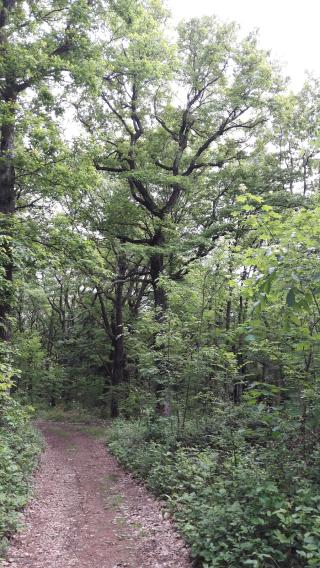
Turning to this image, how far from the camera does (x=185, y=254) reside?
53.1ft

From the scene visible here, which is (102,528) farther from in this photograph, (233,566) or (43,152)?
(43,152)

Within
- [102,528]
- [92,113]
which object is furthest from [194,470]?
[92,113]

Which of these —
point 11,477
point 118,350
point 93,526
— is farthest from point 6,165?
point 118,350

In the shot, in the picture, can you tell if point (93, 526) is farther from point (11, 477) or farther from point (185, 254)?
point (185, 254)

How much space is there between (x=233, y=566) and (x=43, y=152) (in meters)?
9.57

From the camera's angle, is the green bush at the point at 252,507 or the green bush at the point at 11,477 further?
the green bush at the point at 11,477

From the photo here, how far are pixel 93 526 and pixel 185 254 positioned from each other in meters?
10.9

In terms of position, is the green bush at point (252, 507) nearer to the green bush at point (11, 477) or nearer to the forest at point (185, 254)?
the forest at point (185, 254)

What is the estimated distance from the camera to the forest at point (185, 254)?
4.74m

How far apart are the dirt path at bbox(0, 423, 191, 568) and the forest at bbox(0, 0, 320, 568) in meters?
0.39

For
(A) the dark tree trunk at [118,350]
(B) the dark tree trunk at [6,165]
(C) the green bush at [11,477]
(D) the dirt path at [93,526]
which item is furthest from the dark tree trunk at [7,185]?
(A) the dark tree trunk at [118,350]

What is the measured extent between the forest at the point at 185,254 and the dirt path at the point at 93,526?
0.39 m

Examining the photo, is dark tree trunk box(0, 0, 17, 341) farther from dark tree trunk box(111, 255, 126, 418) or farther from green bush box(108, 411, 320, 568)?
dark tree trunk box(111, 255, 126, 418)

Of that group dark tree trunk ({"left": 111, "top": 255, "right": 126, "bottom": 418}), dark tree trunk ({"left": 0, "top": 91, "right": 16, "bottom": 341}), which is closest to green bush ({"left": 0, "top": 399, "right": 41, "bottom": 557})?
dark tree trunk ({"left": 0, "top": 91, "right": 16, "bottom": 341})
